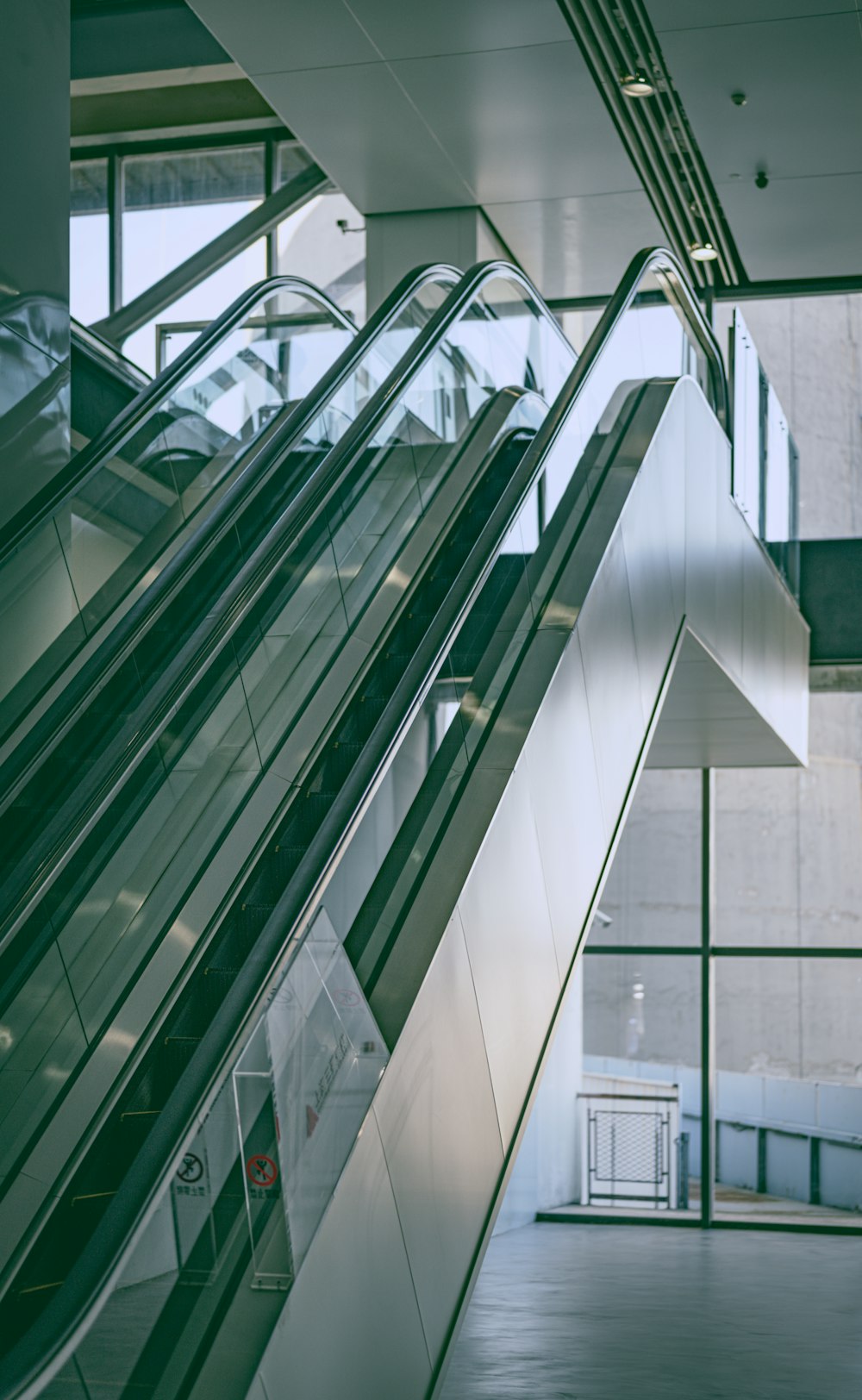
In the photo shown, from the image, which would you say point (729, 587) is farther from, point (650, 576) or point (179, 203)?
point (179, 203)

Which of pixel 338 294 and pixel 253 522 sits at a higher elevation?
pixel 338 294

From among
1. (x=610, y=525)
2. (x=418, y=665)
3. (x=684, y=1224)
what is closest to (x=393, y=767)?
(x=418, y=665)

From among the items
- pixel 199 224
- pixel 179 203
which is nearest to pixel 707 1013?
pixel 199 224

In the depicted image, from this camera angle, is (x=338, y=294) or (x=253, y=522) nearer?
(x=253, y=522)

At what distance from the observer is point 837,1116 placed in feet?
55.2

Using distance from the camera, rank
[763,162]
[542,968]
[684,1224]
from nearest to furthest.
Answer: [542,968], [763,162], [684,1224]

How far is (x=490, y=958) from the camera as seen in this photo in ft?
17.7

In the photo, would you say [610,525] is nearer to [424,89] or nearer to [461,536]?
[461,536]

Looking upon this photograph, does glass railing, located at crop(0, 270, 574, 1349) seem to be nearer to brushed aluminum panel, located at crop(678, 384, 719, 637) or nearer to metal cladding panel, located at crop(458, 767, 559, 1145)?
metal cladding panel, located at crop(458, 767, 559, 1145)

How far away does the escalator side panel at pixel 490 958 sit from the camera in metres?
4.26

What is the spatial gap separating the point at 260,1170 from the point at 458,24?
8.54 metres

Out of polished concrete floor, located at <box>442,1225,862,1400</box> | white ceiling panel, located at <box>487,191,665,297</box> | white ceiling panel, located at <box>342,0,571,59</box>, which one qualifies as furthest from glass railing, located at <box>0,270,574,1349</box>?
white ceiling panel, located at <box>487,191,665,297</box>

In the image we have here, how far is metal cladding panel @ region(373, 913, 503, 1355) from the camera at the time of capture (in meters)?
4.60

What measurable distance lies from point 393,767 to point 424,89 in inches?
294
